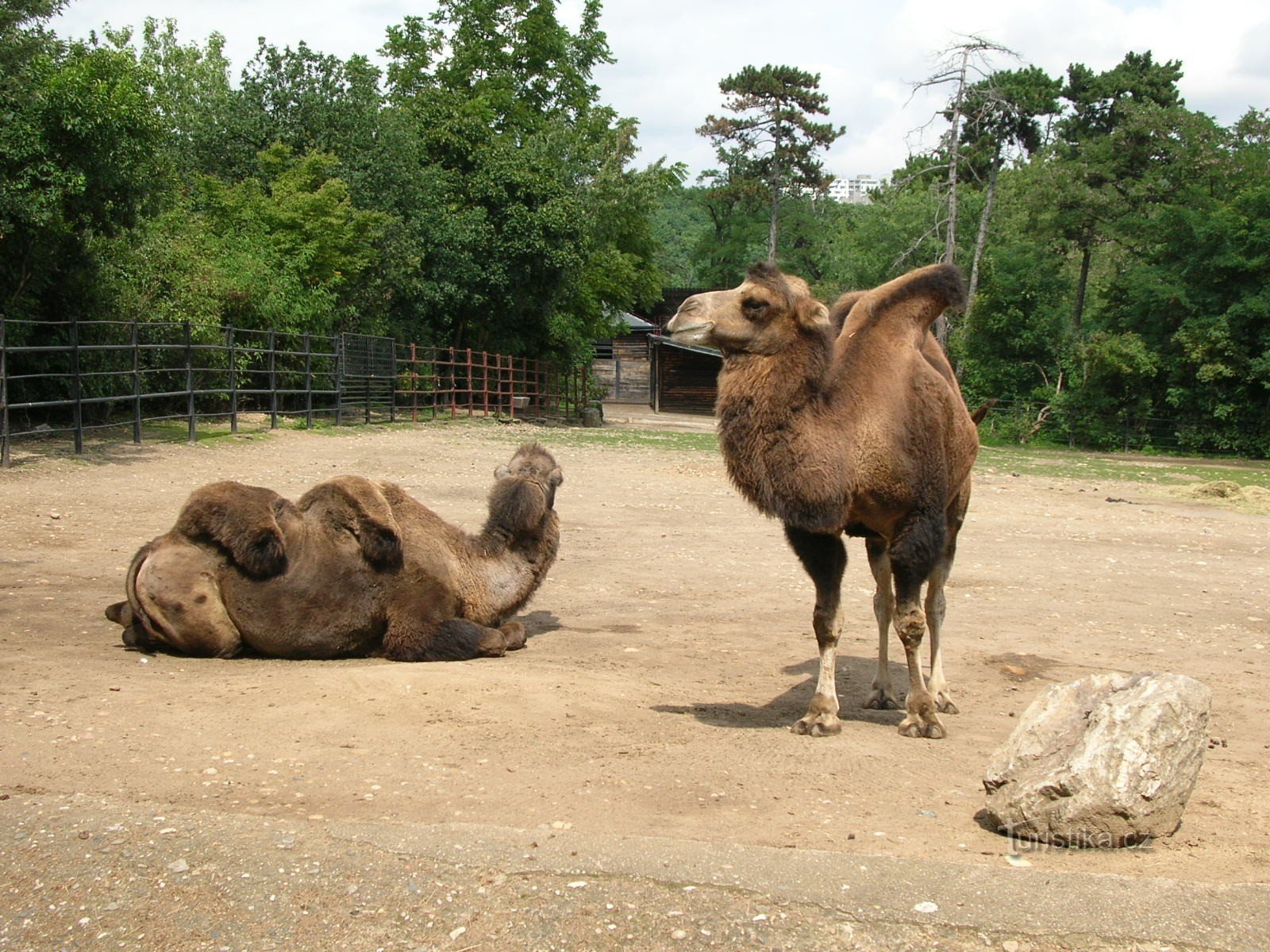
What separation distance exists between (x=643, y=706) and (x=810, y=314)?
7.16 ft

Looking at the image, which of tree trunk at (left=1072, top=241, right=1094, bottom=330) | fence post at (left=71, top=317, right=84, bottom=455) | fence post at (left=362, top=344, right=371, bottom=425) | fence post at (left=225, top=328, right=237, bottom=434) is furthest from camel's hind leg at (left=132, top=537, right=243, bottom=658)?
tree trunk at (left=1072, top=241, right=1094, bottom=330)

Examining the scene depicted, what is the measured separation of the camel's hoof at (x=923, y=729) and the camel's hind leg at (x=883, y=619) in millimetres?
749

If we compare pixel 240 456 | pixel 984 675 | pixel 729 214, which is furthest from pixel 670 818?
pixel 729 214

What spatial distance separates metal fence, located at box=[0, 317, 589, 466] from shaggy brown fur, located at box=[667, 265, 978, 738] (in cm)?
1200

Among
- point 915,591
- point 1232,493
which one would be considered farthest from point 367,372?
point 915,591

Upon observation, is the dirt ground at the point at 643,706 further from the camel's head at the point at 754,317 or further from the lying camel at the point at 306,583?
the camel's head at the point at 754,317

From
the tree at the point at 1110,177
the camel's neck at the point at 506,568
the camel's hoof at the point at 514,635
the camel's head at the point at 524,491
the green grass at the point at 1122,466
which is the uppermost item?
the tree at the point at 1110,177

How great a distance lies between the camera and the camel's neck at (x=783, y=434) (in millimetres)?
5781

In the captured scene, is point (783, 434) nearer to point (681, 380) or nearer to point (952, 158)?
point (952, 158)

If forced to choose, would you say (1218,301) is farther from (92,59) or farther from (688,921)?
(688,921)

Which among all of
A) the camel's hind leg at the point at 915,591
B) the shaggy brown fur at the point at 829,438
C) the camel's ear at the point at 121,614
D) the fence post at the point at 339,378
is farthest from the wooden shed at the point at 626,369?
the camel's hind leg at the point at 915,591

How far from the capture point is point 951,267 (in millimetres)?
6805

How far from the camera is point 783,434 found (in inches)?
229

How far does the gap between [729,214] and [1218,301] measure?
39876 mm
